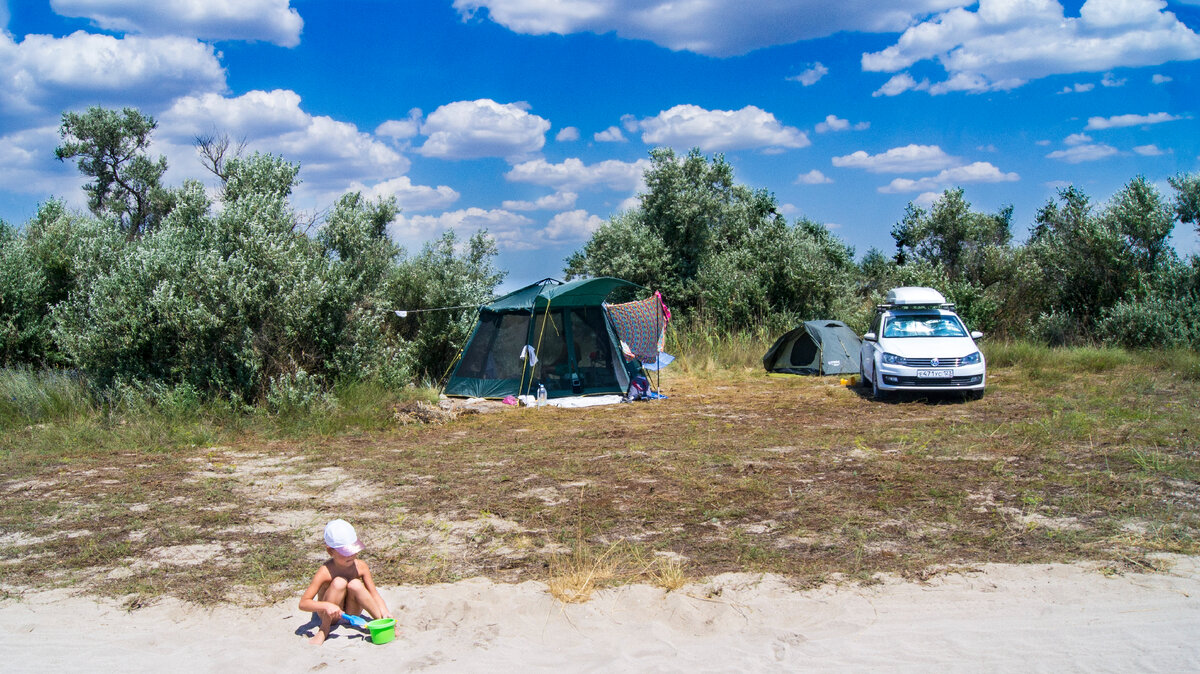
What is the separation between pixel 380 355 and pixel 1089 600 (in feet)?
32.2

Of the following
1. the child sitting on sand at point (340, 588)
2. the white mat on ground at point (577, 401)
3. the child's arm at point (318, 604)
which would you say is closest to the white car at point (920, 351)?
the white mat on ground at point (577, 401)

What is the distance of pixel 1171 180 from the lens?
19.2m

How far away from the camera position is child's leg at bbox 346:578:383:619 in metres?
4.57

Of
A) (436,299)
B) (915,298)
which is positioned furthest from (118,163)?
(915,298)

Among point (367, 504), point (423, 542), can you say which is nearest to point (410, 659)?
point (423, 542)

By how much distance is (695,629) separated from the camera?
4.55 m

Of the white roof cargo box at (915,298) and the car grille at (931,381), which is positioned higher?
the white roof cargo box at (915,298)

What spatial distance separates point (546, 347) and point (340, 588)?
9.69 metres

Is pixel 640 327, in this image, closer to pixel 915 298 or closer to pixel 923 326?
pixel 923 326

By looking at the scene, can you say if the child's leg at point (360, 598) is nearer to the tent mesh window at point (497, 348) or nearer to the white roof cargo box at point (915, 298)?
the tent mesh window at point (497, 348)

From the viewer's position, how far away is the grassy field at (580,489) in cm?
550

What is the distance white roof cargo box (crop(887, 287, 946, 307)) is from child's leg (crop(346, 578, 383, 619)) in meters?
12.0

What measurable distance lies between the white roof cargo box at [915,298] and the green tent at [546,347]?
4983 mm

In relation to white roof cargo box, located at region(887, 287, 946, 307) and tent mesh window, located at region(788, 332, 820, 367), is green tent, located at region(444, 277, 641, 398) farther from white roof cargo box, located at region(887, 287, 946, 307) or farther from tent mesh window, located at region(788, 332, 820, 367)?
tent mesh window, located at region(788, 332, 820, 367)
